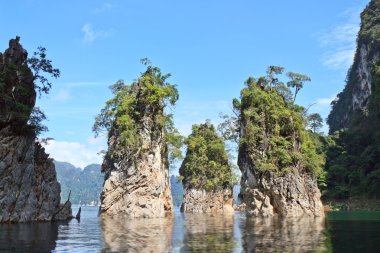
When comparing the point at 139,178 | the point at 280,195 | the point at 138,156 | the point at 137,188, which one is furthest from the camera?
the point at 138,156

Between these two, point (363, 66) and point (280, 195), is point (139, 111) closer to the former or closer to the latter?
point (280, 195)

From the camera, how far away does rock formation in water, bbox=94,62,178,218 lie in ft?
217

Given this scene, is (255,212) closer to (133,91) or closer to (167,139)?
(167,139)

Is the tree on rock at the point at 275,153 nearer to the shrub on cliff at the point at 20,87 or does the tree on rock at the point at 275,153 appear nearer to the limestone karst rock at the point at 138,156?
the limestone karst rock at the point at 138,156

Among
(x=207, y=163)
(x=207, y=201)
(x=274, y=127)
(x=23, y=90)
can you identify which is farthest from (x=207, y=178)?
(x=23, y=90)

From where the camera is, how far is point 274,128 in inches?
2822

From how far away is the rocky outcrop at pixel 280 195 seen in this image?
217ft

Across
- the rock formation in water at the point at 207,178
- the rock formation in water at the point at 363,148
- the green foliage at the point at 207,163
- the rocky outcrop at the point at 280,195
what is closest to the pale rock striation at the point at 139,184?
the rocky outcrop at the point at 280,195

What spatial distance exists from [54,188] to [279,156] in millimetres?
35674

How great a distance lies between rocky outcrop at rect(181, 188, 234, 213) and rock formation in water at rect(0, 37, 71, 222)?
52.8 m

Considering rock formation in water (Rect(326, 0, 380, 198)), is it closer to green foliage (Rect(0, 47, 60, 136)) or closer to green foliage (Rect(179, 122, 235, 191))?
green foliage (Rect(179, 122, 235, 191))

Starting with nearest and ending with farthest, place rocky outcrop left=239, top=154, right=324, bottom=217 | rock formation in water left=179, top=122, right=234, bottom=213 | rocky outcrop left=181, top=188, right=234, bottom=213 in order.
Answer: rocky outcrop left=239, top=154, right=324, bottom=217 < rocky outcrop left=181, top=188, right=234, bottom=213 < rock formation in water left=179, top=122, right=234, bottom=213

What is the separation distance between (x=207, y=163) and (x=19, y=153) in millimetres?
63901

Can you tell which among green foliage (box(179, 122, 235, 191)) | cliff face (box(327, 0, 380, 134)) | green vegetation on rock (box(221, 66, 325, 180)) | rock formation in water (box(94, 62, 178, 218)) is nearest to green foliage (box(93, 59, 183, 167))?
rock formation in water (box(94, 62, 178, 218))
